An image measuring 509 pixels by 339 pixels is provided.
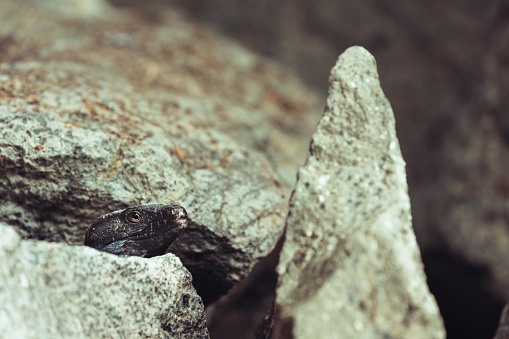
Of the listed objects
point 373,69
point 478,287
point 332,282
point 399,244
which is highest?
point 373,69

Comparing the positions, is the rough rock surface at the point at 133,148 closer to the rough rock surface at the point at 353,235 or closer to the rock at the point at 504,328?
the rough rock surface at the point at 353,235

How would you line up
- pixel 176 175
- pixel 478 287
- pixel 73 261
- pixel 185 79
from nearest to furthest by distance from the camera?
pixel 73 261 < pixel 176 175 < pixel 185 79 < pixel 478 287

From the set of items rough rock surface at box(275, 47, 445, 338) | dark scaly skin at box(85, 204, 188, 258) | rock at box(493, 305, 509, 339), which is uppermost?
rough rock surface at box(275, 47, 445, 338)

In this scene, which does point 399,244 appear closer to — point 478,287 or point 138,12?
point 478,287

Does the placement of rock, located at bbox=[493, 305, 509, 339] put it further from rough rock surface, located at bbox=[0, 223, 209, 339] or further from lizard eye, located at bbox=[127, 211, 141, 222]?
lizard eye, located at bbox=[127, 211, 141, 222]

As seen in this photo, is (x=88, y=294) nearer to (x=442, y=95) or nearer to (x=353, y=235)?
(x=353, y=235)

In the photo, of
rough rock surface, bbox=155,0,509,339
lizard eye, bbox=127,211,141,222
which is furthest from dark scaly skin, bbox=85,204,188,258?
rough rock surface, bbox=155,0,509,339

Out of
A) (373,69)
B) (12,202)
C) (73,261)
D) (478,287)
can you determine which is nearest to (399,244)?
(373,69)

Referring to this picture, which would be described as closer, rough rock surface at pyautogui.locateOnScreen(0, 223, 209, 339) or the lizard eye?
rough rock surface at pyautogui.locateOnScreen(0, 223, 209, 339)
